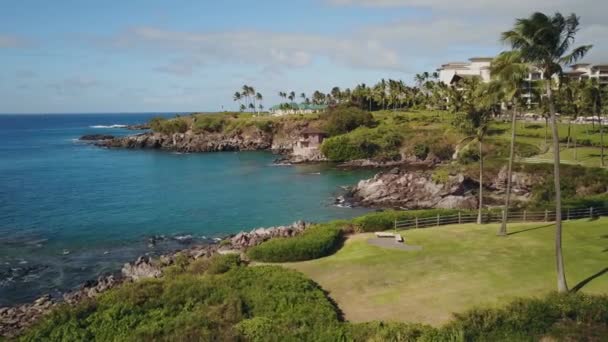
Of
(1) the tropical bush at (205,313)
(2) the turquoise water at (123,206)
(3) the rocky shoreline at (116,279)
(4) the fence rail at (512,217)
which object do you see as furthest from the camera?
(2) the turquoise water at (123,206)

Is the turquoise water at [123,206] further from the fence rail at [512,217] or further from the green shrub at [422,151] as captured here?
the fence rail at [512,217]

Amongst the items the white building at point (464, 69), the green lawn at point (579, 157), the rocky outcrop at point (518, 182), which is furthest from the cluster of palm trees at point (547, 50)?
the white building at point (464, 69)

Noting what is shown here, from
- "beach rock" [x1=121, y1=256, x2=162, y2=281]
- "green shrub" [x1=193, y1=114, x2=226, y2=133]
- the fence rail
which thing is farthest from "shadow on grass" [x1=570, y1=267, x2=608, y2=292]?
"green shrub" [x1=193, y1=114, x2=226, y2=133]

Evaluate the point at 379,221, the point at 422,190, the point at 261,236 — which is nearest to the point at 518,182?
the point at 422,190

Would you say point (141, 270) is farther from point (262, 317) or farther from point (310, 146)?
point (310, 146)

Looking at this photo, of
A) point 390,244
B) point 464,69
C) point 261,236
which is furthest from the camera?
point 464,69
